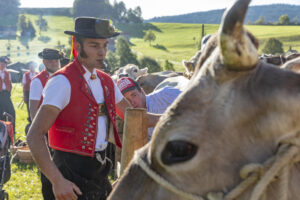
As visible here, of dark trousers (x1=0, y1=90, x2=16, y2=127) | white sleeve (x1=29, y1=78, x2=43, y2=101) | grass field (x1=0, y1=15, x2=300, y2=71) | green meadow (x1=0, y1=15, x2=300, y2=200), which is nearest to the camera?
white sleeve (x1=29, y1=78, x2=43, y2=101)

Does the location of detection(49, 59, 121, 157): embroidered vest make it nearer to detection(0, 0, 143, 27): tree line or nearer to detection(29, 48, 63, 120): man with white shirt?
detection(29, 48, 63, 120): man with white shirt

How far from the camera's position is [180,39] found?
Result: 83688 millimetres

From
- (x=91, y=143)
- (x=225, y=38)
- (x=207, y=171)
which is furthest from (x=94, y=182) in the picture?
(x=225, y=38)

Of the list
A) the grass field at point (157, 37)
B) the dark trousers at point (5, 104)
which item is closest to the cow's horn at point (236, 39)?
the dark trousers at point (5, 104)

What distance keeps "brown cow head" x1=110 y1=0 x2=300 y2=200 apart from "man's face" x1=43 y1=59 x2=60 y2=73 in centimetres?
597

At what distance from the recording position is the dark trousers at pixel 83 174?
10.2 feet

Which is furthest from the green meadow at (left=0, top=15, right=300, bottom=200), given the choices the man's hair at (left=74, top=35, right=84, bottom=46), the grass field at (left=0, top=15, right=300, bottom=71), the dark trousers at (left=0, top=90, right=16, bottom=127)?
the man's hair at (left=74, top=35, right=84, bottom=46)

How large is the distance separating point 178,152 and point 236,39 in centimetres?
54

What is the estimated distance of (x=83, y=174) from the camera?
3188 millimetres

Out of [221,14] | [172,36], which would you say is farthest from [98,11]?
[221,14]

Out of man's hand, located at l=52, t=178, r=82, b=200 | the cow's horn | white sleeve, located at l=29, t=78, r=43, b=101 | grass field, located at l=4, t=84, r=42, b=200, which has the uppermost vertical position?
the cow's horn

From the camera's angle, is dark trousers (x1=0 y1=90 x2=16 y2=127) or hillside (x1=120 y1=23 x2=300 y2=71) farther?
hillside (x1=120 y1=23 x2=300 y2=71)

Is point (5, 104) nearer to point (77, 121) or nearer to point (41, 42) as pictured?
point (77, 121)

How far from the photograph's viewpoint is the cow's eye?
1.49 meters
